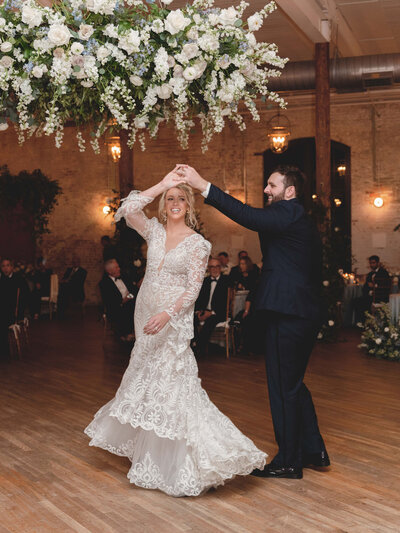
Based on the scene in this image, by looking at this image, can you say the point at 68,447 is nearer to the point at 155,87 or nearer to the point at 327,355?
the point at 155,87

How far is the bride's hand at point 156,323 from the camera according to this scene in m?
3.90

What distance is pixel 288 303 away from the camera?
3988 millimetres

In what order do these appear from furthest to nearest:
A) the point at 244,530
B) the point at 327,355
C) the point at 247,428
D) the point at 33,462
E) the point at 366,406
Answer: the point at 327,355 → the point at 366,406 → the point at 247,428 → the point at 33,462 → the point at 244,530

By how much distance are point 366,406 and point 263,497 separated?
248cm

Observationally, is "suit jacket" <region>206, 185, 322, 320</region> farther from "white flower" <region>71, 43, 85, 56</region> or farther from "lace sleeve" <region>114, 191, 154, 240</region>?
"white flower" <region>71, 43, 85, 56</region>

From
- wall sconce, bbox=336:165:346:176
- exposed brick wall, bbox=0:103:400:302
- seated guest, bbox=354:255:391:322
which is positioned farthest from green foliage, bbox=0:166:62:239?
seated guest, bbox=354:255:391:322

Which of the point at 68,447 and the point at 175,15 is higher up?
the point at 175,15

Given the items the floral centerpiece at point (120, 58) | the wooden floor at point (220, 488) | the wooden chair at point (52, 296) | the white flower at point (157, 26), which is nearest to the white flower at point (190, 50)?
the floral centerpiece at point (120, 58)

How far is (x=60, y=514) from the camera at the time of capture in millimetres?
3570

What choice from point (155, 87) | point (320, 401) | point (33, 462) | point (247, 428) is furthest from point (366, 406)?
point (155, 87)

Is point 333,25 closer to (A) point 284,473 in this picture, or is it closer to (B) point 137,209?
(B) point 137,209

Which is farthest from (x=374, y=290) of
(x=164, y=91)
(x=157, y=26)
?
(x=157, y=26)

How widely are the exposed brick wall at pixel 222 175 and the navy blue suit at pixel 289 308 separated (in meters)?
8.82

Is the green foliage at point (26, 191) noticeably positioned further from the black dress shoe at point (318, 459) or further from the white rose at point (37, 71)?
the black dress shoe at point (318, 459)
